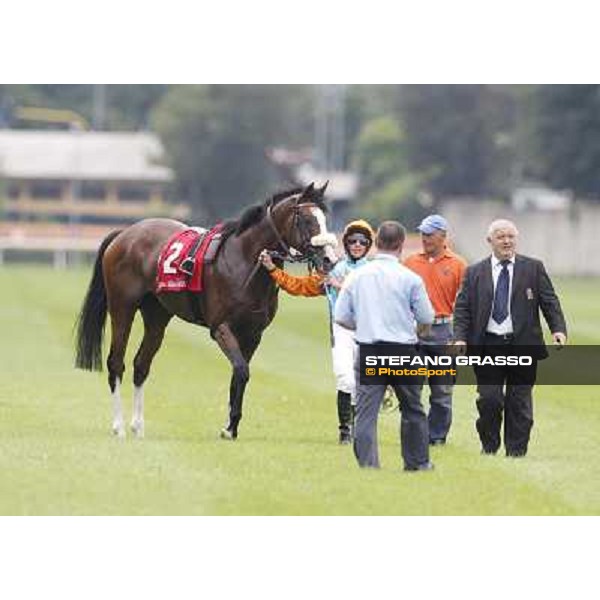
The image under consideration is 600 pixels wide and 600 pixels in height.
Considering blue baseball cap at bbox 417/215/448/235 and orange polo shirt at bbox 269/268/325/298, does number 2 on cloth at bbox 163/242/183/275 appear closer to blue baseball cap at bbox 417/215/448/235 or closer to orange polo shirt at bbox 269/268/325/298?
orange polo shirt at bbox 269/268/325/298

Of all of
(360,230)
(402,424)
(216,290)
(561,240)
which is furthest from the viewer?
(561,240)

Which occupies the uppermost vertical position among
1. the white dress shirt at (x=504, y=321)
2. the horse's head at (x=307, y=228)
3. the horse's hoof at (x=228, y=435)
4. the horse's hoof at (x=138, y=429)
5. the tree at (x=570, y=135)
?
the horse's head at (x=307, y=228)

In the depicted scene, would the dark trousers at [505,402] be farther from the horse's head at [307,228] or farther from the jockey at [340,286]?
the horse's head at [307,228]

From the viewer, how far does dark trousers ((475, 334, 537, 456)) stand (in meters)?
15.3

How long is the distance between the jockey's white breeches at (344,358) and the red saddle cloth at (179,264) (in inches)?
58.4

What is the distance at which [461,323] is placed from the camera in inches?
603

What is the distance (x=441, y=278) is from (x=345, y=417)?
1.39m

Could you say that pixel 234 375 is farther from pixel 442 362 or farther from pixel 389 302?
pixel 389 302

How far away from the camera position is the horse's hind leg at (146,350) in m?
16.9

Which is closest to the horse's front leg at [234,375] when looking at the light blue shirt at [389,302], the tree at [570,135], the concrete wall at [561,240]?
the light blue shirt at [389,302]

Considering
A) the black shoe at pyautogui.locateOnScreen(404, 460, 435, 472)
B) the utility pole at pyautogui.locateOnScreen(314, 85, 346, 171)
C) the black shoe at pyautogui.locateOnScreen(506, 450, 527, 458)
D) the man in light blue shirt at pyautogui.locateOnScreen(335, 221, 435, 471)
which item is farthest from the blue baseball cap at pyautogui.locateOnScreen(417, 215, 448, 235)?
the utility pole at pyautogui.locateOnScreen(314, 85, 346, 171)

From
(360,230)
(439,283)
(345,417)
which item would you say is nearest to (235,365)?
(345,417)

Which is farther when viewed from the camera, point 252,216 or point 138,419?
point 138,419

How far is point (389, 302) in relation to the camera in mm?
13836
